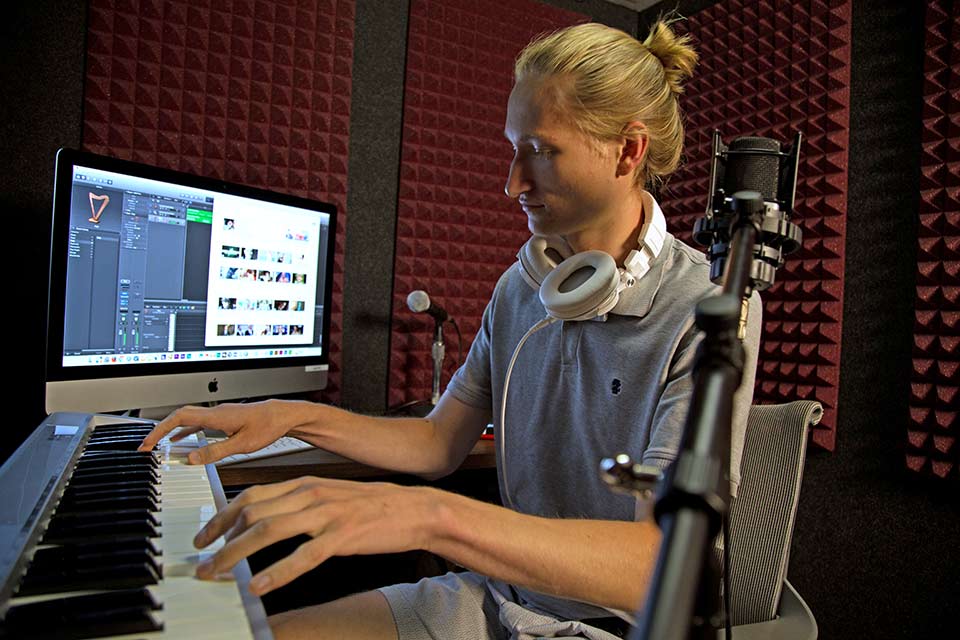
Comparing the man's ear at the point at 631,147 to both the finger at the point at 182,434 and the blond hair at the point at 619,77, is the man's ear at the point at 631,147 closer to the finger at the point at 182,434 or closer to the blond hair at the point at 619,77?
the blond hair at the point at 619,77

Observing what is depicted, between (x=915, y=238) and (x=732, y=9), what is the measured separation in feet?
3.10

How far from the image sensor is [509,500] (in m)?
1.20

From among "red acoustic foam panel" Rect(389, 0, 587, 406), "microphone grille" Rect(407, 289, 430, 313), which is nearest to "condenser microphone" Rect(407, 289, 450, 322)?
"microphone grille" Rect(407, 289, 430, 313)

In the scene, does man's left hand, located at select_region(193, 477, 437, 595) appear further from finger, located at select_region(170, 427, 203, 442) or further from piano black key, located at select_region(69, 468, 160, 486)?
finger, located at select_region(170, 427, 203, 442)

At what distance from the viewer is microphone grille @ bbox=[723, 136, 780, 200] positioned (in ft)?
2.22

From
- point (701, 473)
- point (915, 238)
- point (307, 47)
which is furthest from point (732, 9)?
point (701, 473)

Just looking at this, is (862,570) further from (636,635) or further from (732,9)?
(636,635)

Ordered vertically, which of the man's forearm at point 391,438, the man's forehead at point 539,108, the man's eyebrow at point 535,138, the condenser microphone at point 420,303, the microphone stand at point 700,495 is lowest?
the man's forearm at point 391,438

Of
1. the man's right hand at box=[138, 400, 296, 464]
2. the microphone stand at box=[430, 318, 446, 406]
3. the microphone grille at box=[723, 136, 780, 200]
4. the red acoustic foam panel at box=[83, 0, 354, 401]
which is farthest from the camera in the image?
the microphone stand at box=[430, 318, 446, 406]

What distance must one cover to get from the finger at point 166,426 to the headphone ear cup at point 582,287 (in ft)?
1.71

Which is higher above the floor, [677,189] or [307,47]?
[307,47]

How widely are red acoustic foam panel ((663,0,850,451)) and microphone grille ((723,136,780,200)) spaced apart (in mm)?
1287

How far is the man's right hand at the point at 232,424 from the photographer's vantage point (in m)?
0.94

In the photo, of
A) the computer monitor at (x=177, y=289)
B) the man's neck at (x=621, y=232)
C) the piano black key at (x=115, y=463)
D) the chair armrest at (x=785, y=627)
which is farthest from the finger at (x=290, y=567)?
the computer monitor at (x=177, y=289)
